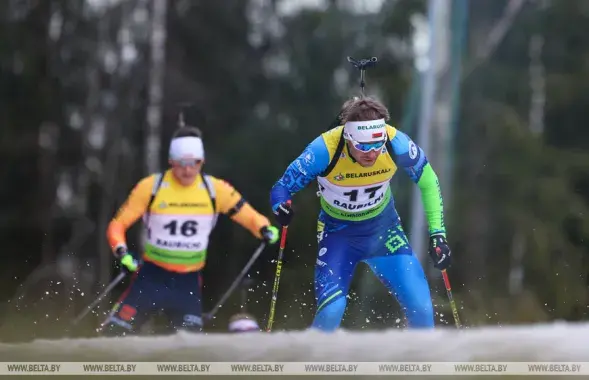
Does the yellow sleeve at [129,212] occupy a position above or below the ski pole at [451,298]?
above

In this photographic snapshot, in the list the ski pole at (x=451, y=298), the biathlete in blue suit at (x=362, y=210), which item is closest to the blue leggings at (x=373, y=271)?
the biathlete in blue suit at (x=362, y=210)

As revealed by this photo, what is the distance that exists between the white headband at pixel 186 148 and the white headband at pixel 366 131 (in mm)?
728

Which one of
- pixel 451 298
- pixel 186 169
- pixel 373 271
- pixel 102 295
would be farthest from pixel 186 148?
pixel 451 298

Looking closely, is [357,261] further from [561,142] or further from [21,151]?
[21,151]

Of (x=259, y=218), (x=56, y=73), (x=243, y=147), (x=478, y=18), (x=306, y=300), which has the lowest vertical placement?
(x=306, y=300)

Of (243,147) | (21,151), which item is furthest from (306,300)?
(21,151)

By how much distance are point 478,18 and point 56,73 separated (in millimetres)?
1981

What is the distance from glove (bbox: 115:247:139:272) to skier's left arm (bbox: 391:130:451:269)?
1.30 m

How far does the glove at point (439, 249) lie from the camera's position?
13.7 ft

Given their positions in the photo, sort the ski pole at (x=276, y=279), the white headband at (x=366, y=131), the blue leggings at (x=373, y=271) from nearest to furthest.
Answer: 1. the white headband at (x=366, y=131)
2. the blue leggings at (x=373, y=271)
3. the ski pole at (x=276, y=279)

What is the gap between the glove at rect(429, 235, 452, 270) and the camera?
4164 mm

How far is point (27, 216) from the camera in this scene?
4.41 meters

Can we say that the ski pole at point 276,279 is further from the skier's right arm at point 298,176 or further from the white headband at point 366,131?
the white headband at point 366,131

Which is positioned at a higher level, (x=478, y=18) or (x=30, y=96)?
(x=478, y=18)
